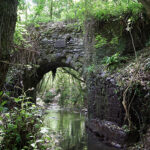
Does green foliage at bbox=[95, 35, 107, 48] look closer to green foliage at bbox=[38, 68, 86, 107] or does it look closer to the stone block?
the stone block

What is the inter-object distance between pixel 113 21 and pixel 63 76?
4984mm

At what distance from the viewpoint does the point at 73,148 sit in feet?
13.1

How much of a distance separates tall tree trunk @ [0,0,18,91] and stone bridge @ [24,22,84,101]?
4.30m

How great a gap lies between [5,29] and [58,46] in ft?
15.7

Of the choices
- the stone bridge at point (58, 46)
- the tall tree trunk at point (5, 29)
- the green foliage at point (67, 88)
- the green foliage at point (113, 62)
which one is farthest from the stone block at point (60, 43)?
the tall tree trunk at point (5, 29)

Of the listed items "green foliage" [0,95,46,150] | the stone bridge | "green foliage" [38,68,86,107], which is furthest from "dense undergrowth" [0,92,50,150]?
"green foliage" [38,68,86,107]

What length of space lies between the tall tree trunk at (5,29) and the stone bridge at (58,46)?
4.30 metres

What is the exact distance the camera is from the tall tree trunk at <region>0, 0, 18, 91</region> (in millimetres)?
1818

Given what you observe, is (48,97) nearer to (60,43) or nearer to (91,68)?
(60,43)

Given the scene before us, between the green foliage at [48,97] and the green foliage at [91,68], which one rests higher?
the green foliage at [91,68]

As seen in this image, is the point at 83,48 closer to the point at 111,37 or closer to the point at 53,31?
the point at 111,37

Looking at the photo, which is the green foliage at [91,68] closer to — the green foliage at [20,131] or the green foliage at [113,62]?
the green foliage at [113,62]

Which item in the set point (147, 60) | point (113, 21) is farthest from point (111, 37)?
point (147, 60)

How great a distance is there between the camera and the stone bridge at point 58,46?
624cm
